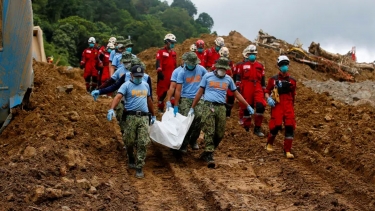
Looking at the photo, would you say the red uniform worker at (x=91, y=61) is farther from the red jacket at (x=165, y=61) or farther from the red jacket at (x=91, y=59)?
the red jacket at (x=165, y=61)

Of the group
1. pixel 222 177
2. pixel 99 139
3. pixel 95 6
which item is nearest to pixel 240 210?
pixel 222 177

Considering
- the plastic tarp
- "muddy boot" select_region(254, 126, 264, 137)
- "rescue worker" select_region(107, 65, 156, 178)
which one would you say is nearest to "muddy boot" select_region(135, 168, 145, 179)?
"rescue worker" select_region(107, 65, 156, 178)

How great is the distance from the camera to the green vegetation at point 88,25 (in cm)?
Answer: 3756

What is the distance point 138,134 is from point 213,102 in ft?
4.81

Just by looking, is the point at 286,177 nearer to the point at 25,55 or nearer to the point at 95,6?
the point at 25,55

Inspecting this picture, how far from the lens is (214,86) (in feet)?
29.7

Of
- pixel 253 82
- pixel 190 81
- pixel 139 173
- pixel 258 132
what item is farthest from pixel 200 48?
pixel 139 173

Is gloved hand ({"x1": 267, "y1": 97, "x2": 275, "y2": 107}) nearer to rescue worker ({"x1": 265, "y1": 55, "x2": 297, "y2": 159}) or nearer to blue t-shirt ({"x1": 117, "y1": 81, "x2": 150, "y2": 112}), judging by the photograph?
rescue worker ({"x1": 265, "y1": 55, "x2": 297, "y2": 159})

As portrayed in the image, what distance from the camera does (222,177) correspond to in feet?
27.3

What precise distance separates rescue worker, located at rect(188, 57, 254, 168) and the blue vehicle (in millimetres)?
2892

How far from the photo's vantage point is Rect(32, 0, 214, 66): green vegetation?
37.6 meters

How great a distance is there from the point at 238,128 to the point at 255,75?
4.43ft

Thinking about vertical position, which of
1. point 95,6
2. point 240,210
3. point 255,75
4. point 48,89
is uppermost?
point 95,6

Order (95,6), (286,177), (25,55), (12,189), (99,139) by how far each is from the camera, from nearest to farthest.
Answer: (12,189) < (286,177) < (25,55) < (99,139) < (95,6)
